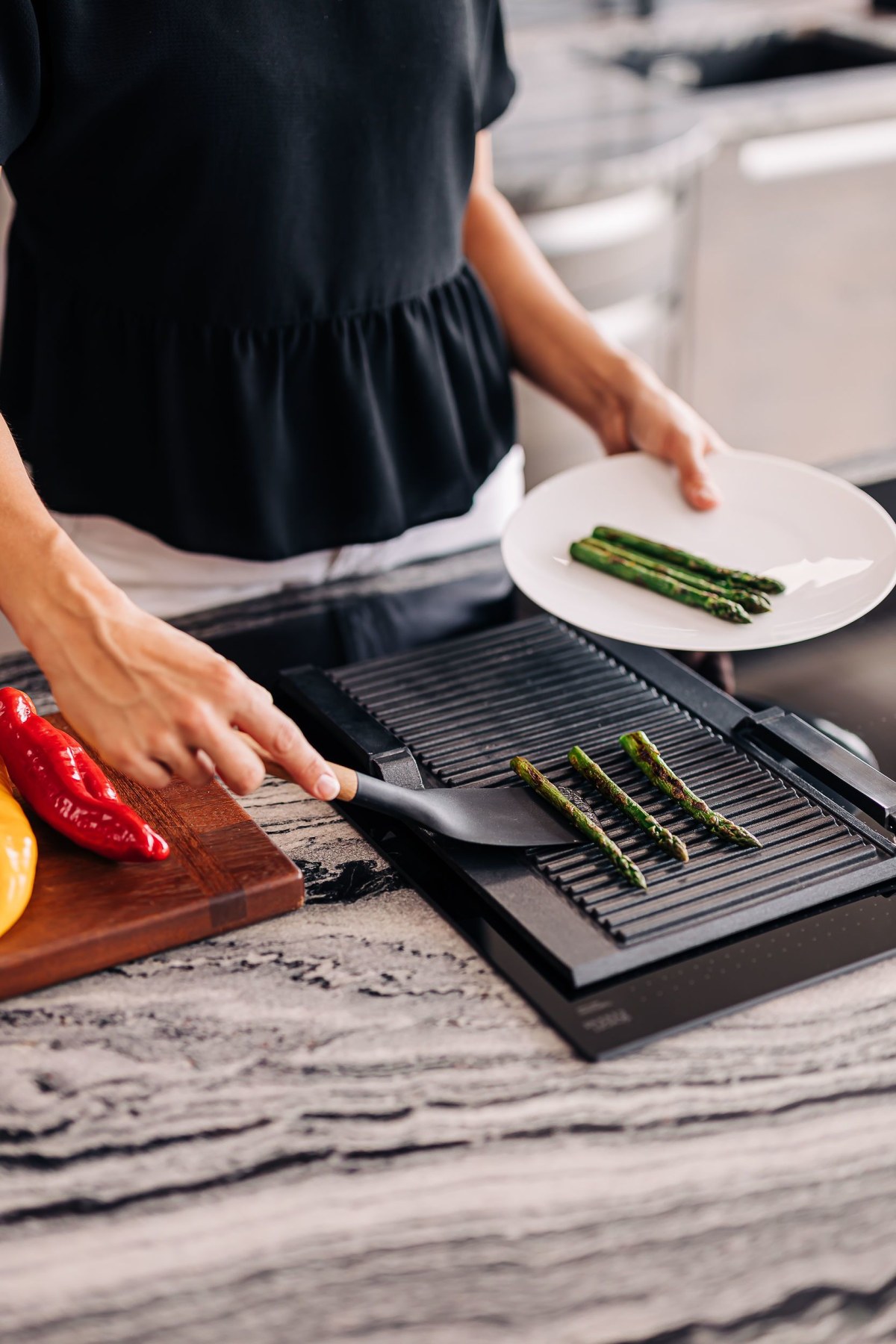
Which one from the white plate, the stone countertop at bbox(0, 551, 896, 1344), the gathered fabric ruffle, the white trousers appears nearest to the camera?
the stone countertop at bbox(0, 551, 896, 1344)

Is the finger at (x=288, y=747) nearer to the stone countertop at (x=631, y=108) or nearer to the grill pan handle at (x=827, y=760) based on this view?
the grill pan handle at (x=827, y=760)

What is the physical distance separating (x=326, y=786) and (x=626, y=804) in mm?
221

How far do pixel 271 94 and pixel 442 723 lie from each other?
1.90 feet

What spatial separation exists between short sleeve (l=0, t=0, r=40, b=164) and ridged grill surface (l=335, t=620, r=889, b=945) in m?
0.53

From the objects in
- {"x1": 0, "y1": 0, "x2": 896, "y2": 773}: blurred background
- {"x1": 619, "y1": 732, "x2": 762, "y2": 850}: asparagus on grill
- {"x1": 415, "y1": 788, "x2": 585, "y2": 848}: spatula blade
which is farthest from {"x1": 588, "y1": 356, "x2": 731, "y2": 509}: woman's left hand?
{"x1": 0, "y1": 0, "x2": 896, "y2": 773}: blurred background

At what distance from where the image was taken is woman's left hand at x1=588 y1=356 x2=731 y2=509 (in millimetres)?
1340

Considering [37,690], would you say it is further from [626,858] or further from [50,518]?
[626,858]

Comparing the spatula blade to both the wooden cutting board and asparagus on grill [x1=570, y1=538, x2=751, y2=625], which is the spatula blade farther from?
asparagus on grill [x1=570, y1=538, x2=751, y2=625]

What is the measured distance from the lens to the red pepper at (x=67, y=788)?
0.91m

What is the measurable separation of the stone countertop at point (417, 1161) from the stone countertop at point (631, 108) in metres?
1.83

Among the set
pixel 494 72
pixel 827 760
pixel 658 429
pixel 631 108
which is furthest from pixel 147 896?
pixel 631 108

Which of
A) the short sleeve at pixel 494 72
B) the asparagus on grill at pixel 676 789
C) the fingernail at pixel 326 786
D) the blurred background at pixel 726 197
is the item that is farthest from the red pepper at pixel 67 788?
the blurred background at pixel 726 197

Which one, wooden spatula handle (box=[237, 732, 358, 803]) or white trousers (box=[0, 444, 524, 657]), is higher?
wooden spatula handle (box=[237, 732, 358, 803])

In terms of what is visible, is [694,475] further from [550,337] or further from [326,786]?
[326,786]
